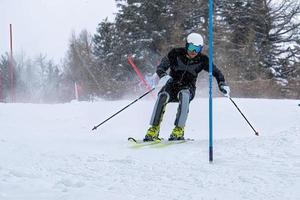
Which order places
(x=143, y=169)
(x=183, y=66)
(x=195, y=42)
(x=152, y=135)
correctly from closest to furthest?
1. (x=143, y=169)
2. (x=152, y=135)
3. (x=195, y=42)
4. (x=183, y=66)

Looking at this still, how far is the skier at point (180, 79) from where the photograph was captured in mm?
Result: 6762

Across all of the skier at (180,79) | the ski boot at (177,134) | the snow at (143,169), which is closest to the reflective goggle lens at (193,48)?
the skier at (180,79)

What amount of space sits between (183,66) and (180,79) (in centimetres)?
20

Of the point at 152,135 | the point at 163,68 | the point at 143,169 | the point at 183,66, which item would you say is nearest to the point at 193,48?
the point at 183,66

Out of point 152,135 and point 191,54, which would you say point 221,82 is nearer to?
point 191,54

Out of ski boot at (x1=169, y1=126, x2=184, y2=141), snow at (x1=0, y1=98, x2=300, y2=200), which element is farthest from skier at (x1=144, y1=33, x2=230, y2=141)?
snow at (x1=0, y1=98, x2=300, y2=200)

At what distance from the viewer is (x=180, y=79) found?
7.17 meters

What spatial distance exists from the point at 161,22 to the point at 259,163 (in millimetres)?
26601

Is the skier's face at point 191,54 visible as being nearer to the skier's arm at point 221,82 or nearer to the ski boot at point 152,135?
the skier's arm at point 221,82

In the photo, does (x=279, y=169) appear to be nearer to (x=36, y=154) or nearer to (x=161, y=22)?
(x=36, y=154)

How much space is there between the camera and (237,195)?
3.57m

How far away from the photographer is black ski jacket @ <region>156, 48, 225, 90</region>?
7098 millimetres

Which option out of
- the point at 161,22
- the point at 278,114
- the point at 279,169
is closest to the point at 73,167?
the point at 279,169

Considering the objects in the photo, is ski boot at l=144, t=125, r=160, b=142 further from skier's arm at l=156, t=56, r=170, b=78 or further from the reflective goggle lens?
the reflective goggle lens
